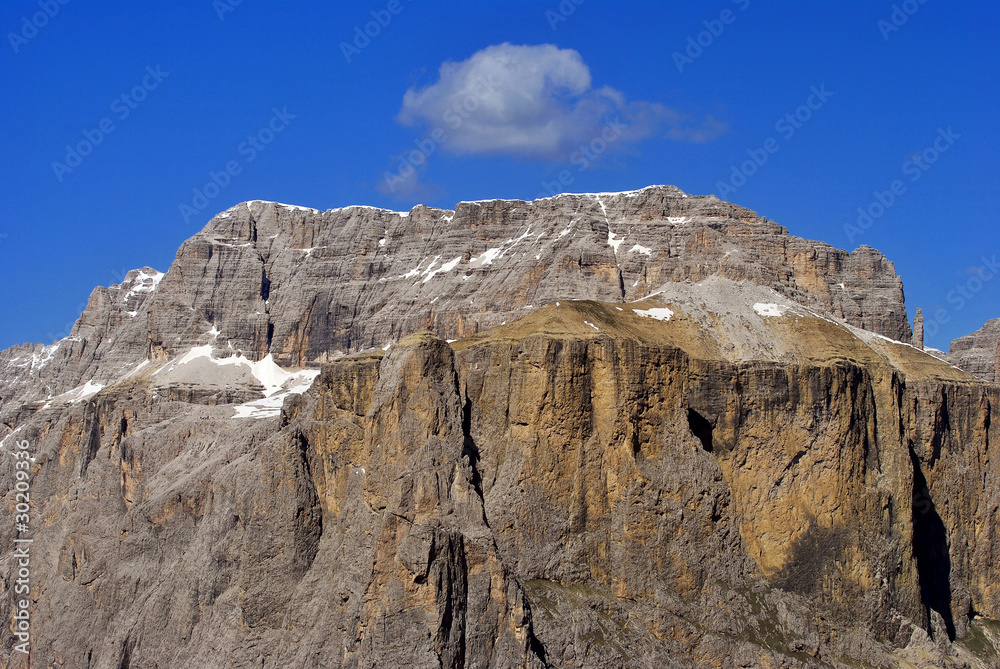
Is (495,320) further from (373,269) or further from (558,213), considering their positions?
(373,269)

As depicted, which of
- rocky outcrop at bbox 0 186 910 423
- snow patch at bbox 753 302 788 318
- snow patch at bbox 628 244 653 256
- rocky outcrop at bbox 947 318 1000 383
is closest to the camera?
snow patch at bbox 753 302 788 318

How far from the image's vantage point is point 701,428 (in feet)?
213

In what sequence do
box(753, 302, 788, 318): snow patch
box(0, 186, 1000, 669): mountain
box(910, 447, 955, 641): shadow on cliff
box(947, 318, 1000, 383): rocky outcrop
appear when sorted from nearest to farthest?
box(0, 186, 1000, 669): mountain, box(910, 447, 955, 641): shadow on cliff, box(753, 302, 788, 318): snow patch, box(947, 318, 1000, 383): rocky outcrop

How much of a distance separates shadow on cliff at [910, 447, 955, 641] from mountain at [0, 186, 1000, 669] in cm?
23

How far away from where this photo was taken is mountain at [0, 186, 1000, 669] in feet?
175

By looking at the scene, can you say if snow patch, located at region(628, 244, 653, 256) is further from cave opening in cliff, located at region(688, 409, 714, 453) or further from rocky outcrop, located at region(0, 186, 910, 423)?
cave opening in cliff, located at region(688, 409, 714, 453)

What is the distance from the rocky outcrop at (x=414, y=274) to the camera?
12600 centimetres

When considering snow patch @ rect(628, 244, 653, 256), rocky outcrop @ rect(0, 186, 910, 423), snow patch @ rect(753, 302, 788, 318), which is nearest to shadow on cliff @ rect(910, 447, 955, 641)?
snow patch @ rect(753, 302, 788, 318)

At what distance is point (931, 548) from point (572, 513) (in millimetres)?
32124

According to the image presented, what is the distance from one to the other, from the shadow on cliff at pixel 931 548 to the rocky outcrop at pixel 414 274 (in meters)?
26.1

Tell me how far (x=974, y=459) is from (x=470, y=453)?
43315mm

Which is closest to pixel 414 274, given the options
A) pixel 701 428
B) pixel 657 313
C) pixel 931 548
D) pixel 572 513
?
pixel 657 313

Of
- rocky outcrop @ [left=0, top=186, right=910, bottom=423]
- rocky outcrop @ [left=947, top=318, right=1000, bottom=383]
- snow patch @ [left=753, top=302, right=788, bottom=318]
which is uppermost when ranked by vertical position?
rocky outcrop @ [left=0, top=186, right=910, bottom=423]

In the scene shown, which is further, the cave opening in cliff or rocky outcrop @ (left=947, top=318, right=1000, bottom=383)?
rocky outcrop @ (left=947, top=318, right=1000, bottom=383)
